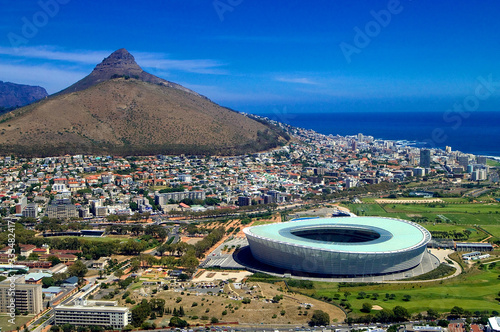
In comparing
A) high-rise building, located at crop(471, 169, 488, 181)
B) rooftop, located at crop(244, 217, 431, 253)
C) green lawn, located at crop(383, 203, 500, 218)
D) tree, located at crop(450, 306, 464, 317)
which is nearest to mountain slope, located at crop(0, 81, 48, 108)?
high-rise building, located at crop(471, 169, 488, 181)

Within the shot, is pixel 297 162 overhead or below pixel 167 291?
overhead

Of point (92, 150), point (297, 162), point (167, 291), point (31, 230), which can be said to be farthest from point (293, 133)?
point (167, 291)

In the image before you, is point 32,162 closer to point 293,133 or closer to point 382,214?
point 382,214

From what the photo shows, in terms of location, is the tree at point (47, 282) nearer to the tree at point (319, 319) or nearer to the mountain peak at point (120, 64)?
the tree at point (319, 319)

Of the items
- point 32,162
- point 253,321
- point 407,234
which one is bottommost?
point 253,321

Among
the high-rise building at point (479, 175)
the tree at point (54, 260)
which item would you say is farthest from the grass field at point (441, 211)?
the tree at point (54, 260)

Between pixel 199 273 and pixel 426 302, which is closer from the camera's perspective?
pixel 426 302

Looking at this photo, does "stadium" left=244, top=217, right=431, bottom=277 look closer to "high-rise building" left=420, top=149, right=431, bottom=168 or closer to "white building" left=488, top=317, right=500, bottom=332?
"white building" left=488, top=317, right=500, bottom=332
